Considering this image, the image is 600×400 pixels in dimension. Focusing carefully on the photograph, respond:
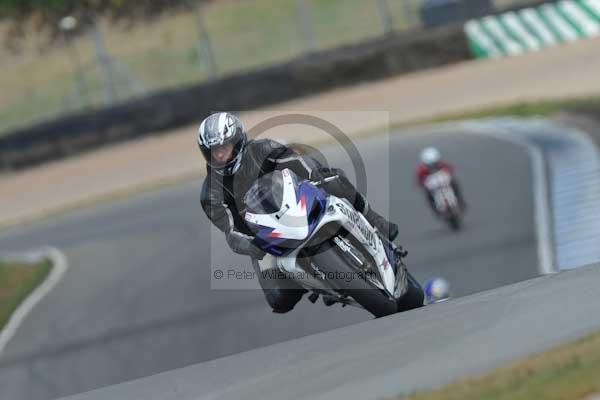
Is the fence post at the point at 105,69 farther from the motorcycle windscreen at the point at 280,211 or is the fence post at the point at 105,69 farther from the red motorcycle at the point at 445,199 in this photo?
the motorcycle windscreen at the point at 280,211

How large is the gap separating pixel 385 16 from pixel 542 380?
20179 millimetres

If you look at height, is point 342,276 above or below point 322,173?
below

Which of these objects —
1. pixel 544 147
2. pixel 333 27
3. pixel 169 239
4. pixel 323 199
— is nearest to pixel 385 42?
pixel 333 27

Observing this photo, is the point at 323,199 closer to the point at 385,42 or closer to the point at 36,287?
the point at 36,287

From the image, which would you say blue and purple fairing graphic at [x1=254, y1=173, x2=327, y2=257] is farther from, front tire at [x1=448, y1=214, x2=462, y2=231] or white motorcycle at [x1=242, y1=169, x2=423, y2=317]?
front tire at [x1=448, y1=214, x2=462, y2=231]

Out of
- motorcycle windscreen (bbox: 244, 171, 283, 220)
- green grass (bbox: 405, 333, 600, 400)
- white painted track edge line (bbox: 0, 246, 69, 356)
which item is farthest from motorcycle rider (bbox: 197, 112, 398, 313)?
white painted track edge line (bbox: 0, 246, 69, 356)

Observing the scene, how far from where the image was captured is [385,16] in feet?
80.9

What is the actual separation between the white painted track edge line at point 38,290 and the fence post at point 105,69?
7215 millimetres

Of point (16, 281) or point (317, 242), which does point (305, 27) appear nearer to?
point (16, 281)

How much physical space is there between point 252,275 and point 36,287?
4.16 meters

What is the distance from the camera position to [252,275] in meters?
11.0

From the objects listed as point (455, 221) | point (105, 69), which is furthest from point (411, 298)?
point (105, 69)

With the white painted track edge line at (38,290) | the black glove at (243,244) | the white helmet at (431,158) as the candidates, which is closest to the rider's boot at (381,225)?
the black glove at (243,244)

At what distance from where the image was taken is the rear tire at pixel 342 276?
7.10 metres
